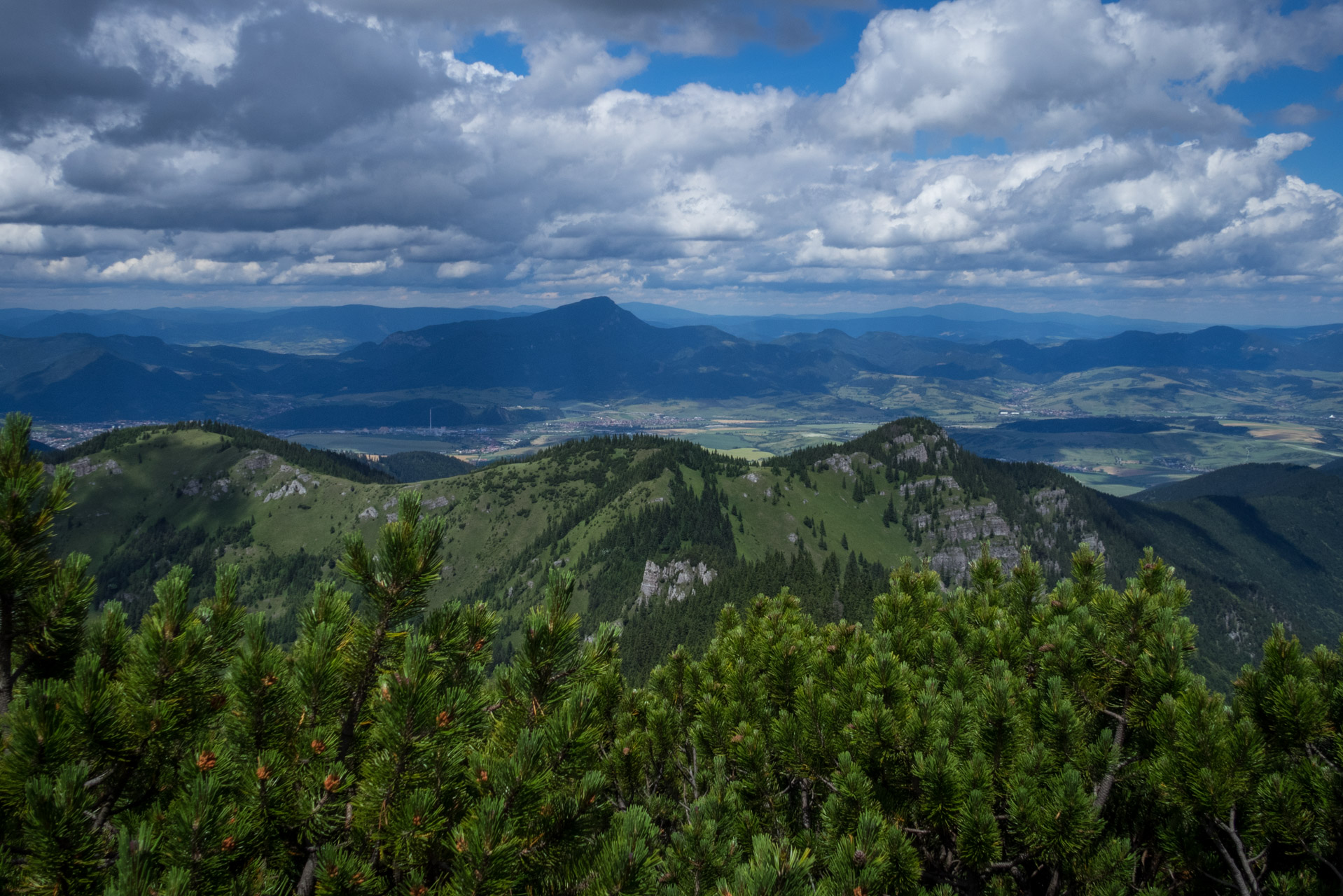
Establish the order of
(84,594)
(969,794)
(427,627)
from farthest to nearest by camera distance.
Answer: (969,794) → (84,594) → (427,627)

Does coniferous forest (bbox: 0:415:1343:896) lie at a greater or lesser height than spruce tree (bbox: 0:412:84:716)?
lesser

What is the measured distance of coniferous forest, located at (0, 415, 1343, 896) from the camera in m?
6.08

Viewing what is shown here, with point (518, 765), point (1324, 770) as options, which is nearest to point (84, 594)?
point (518, 765)

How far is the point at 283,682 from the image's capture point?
6848 millimetres

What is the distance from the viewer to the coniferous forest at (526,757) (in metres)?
6.08

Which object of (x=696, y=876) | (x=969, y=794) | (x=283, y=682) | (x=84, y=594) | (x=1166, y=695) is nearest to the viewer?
(x=283, y=682)

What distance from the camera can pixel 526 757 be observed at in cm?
617

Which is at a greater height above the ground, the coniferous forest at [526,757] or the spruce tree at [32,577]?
the spruce tree at [32,577]

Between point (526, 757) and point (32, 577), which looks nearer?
point (526, 757)

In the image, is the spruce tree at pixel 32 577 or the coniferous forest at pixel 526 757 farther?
the spruce tree at pixel 32 577

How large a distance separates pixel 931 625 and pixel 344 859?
15954mm

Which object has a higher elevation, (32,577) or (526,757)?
(32,577)

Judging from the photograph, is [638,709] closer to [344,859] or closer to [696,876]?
[696,876]

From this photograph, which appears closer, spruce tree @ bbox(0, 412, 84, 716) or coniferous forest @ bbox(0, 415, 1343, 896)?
coniferous forest @ bbox(0, 415, 1343, 896)
